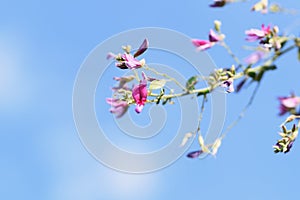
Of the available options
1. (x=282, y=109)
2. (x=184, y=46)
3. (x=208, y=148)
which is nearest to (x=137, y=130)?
(x=184, y=46)

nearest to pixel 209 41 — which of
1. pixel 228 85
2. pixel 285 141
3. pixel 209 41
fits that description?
pixel 209 41

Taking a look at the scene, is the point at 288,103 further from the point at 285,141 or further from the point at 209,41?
the point at 285,141

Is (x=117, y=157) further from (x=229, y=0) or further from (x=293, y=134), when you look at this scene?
(x=229, y=0)

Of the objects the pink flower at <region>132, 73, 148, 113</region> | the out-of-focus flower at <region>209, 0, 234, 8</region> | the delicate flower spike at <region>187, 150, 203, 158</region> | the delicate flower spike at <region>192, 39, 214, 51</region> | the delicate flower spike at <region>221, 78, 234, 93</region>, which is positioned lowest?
the delicate flower spike at <region>187, 150, 203, 158</region>

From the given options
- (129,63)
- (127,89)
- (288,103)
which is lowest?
(288,103)

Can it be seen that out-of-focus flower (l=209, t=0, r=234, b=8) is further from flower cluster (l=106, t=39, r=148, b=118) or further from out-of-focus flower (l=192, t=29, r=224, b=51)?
flower cluster (l=106, t=39, r=148, b=118)

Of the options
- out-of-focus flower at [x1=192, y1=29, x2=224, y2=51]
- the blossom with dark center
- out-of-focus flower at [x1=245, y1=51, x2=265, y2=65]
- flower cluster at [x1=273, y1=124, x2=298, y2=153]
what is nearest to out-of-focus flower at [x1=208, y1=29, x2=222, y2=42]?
out-of-focus flower at [x1=192, y1=29, x2=224, y2=51]

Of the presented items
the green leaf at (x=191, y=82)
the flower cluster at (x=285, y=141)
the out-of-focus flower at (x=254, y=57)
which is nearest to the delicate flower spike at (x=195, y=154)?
the green leaf at (x=191, y=82)
